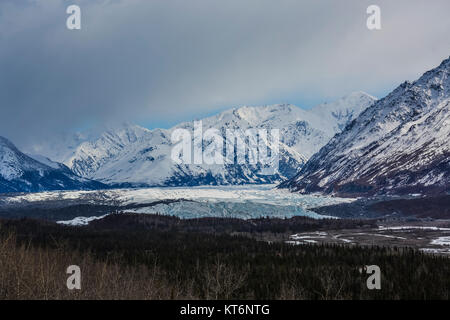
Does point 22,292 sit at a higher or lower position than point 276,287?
higher

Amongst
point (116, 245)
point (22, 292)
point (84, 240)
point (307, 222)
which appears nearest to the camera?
point (22, 292)

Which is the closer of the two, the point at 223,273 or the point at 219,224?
the point at 223,273

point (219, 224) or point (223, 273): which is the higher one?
point (223, 273)

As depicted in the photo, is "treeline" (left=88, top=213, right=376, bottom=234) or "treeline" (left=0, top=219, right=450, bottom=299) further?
"treeline" (left=88, top=213, right=376, bottom=234)

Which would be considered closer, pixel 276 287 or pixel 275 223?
pixel 276 287

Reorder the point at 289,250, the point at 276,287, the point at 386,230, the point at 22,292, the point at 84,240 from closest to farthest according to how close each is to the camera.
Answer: the point at 22,292 < the point at 276,287 < the point at 289,250 < the point at 84,240 < the point at 386,230

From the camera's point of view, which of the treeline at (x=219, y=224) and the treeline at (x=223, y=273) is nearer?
the treeline at (x=223, y=273)
